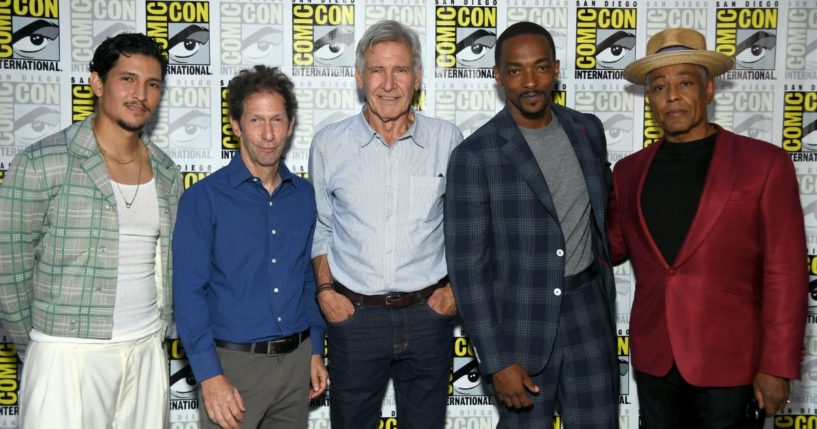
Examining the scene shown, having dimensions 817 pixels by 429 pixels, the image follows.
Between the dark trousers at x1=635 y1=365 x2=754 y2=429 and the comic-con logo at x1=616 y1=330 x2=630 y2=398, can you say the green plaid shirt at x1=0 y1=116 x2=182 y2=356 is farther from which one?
the comic-con logo at x1=616 y1=330 x2=630 y2=398

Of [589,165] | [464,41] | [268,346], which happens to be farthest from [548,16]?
[268,346]

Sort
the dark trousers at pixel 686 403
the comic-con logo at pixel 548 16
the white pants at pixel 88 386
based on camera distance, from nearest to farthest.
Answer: the white pants at pixel 88 386, the dark trousers at pixel 686 403, the comic-con logo at pixel 548 16

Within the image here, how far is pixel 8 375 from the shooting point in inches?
122

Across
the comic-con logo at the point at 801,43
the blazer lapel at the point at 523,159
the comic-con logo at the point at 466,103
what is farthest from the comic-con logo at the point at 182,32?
the comic-con logo at the point at 801,43

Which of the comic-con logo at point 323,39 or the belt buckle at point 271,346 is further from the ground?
the comic-con logo at point 323,39

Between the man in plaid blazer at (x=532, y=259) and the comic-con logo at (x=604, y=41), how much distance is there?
2.84 feet

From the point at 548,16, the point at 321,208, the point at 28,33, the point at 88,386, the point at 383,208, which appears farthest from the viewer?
the point at 548,16

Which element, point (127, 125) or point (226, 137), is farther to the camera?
point (226, 137)

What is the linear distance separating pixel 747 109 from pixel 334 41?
6.91 ft

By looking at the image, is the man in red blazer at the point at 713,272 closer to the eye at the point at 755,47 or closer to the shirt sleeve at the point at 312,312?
the eye at the point at 755,47

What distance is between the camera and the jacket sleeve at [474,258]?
2266 millimetres

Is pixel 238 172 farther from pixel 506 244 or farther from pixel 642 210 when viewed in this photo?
pixel 642 210

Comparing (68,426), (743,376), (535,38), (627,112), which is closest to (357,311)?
(68,426)

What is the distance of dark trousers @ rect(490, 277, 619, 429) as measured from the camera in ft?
7.51
